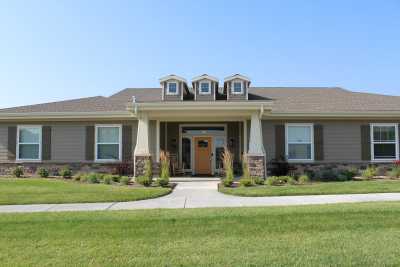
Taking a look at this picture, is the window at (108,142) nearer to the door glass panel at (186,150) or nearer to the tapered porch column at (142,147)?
the tapered porch column at (142,147)

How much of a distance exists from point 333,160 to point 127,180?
9.71 meters

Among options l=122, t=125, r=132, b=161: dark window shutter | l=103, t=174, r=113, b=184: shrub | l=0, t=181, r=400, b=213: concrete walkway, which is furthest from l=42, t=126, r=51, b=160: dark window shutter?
l=0, t=181, r=400, b=213: concrete walkway

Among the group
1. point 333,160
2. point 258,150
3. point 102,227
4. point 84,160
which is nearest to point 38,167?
point 84,160

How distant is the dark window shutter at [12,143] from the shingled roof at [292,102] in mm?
940

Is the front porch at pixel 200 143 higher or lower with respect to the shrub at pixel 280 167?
higher

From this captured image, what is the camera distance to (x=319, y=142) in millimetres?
15281

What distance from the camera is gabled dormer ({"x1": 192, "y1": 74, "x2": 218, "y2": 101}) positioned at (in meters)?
16.4

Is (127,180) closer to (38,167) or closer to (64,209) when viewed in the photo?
(64,209)

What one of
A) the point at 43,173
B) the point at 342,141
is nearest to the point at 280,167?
the point at 342,141

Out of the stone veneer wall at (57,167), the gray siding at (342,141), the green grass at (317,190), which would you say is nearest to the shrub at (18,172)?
the stone veneer wall at (57,167)

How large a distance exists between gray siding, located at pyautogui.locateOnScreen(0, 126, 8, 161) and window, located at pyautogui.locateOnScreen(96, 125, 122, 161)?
4548mm

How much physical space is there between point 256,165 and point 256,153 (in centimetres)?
50

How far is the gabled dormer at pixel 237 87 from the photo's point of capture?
644 inches

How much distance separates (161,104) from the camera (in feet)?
43.2
